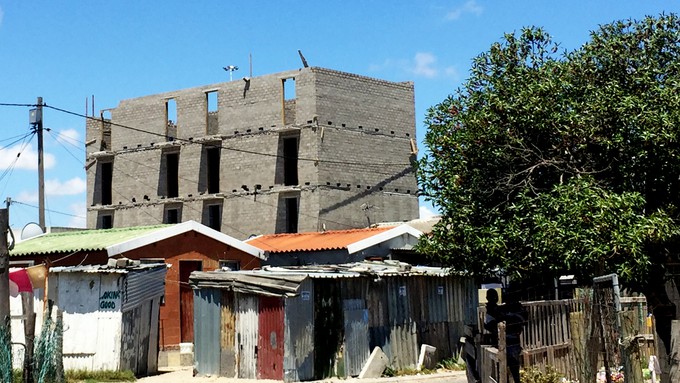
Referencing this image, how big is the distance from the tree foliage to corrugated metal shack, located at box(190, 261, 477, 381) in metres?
2.31

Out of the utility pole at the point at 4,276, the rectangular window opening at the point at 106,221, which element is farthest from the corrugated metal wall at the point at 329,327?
the rectangular window opening at the point at 106,221

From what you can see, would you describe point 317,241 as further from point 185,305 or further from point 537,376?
point 537,376

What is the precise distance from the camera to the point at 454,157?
21.5 meters

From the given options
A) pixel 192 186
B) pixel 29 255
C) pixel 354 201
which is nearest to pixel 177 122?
pixel 192 186

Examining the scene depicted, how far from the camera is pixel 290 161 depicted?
48.9 meters

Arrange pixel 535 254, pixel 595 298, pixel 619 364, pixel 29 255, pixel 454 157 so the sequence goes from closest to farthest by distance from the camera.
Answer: pixel 595 298 → pixel 619 364 → pixel 535 254 → pixel 454 157 → pixel 29 255

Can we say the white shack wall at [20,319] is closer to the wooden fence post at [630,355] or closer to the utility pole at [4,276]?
the utility pole at [4,276]

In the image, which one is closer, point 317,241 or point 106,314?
point 106,314

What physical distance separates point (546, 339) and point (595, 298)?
15.9ft

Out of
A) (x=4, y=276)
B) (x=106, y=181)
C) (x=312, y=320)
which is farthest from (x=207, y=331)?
(x=106, y=181)

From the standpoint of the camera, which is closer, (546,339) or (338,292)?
(546,339)

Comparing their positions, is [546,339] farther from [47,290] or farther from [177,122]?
[177,122]

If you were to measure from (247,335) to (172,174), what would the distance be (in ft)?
104

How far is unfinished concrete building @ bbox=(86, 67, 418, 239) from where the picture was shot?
47.5 metres
